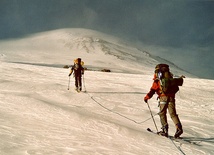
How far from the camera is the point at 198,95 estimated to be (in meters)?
17.4

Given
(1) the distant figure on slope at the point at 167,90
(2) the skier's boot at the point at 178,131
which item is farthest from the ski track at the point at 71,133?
(1) the distant figure on slope at the point at 167,90

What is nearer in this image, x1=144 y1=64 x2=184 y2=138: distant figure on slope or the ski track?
the ski track

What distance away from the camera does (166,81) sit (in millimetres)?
6824

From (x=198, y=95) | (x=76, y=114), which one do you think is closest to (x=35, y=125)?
(x=76, y=114)

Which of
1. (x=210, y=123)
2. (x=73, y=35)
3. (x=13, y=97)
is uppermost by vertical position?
(x=73, y=35)

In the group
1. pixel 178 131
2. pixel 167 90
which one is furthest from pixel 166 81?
pixel 178 131

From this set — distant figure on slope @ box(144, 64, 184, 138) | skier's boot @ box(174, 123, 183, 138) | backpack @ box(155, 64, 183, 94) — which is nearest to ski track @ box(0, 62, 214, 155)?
skier's boot @ box(174, 123, 183, 138)

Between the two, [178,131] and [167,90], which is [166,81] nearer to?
[167,90]

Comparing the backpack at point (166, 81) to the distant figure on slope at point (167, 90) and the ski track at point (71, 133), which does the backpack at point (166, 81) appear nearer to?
the distant figure on slope at point (167, 90)

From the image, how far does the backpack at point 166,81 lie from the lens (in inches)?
269

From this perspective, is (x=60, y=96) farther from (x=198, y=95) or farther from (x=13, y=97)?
(x=198, y=95)

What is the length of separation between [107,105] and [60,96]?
271 cm

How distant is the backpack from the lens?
22.4ft

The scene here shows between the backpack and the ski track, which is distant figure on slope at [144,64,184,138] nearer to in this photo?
the backpack
